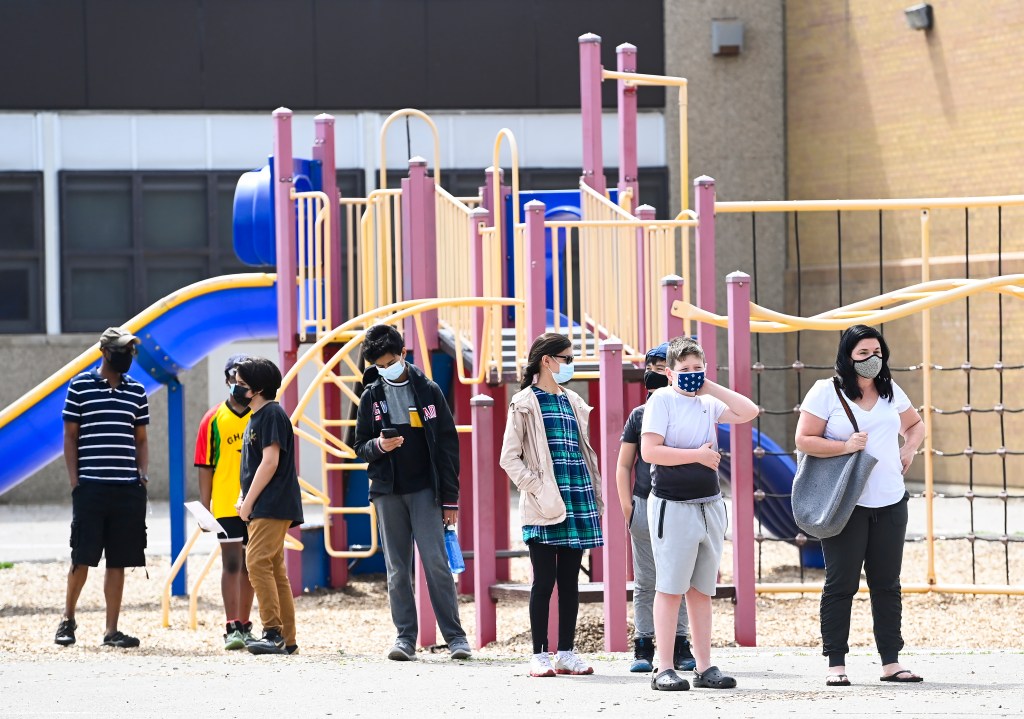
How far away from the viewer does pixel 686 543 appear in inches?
276

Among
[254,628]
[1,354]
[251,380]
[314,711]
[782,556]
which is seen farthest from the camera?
[1,354]

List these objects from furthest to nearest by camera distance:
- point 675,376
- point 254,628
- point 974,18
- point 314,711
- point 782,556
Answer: point 974,18 → point 782,556 → point 254,628 → point 675,376 → point 314,711

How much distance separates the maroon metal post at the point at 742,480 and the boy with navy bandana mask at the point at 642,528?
877mm

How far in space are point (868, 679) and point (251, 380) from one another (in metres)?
3.31

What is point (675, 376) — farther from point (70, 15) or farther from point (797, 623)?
point (70, 15)

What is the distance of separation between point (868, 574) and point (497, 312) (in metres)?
3.87

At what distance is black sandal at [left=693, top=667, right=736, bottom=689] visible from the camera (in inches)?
278

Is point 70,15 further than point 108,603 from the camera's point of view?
Yes

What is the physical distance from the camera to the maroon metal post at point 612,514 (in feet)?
28.0

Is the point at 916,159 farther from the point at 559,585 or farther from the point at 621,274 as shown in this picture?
the point at 559,585

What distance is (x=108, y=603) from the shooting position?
354 inches

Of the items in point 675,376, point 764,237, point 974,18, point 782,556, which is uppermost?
point 974,18

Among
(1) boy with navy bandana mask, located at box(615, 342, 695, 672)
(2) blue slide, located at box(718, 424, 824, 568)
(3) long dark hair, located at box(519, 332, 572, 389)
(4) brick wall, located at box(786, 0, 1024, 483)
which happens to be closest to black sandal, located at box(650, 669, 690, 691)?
(1) boy with navy bandana mask, located at box(615, 342, 695, 672)

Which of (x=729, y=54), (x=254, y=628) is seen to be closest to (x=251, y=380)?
(x=254, y=628)
